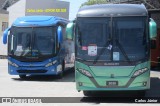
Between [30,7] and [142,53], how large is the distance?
33.2m

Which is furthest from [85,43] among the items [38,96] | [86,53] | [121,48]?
[38,96]

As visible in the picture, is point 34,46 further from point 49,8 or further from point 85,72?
point 49,8

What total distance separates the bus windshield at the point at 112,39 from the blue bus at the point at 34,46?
6261 millimetres

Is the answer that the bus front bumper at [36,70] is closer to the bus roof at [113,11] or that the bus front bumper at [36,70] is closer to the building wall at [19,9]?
the bus roof at [113,11]

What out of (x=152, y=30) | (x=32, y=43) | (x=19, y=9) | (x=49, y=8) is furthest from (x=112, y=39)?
(x=19, y=9)

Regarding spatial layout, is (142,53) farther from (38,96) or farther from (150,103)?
(38,96)

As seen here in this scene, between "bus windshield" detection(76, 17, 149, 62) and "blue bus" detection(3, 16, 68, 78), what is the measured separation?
6.26 m

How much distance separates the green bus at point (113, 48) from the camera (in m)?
12.9

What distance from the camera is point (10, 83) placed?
61.4 feet

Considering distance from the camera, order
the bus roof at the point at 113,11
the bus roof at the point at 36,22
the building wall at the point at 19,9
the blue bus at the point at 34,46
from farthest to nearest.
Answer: the building wall at the point at 19,9 → the bus roof at the point at 36,22 → the blue bus at the point at 34,46 → the bus roof at the point at 113,11

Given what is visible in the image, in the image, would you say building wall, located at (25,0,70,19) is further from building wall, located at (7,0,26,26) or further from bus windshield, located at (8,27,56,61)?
bus windshield, located at (8,27,56,61)

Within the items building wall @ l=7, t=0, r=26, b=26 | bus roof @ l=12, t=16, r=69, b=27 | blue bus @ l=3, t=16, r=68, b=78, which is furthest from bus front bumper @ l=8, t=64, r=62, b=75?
building wall @ l=7, t=0, r=26, b=26

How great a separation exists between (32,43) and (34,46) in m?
0.17

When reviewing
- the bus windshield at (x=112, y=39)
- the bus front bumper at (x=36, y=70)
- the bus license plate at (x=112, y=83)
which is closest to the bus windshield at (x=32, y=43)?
the bus front bumper at (x=36, y=70)
